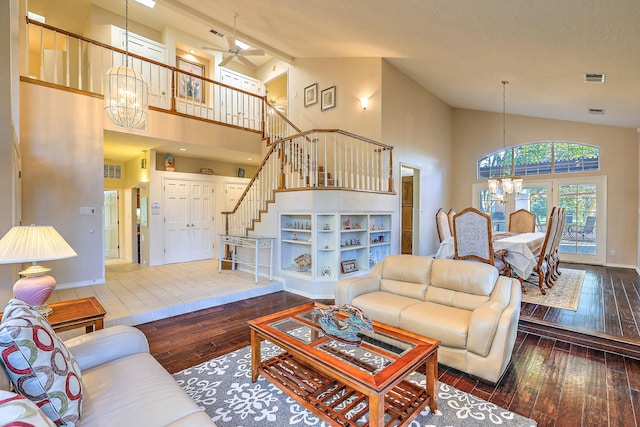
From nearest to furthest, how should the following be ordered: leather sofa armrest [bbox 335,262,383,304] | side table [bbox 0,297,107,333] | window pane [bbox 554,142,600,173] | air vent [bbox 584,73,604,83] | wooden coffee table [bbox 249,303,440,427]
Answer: wooden coffee table [bbox 249,303,440,427], side table [bbox 0,297,107,333], leather sofa armrest [bbox 335,262,383,304], air vent [bbox 584,73,604,83], window pane [bbox 554,142,600,173]

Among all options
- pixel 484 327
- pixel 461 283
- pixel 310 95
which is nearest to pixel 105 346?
pixel 484 327

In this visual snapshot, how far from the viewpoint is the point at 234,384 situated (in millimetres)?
2311

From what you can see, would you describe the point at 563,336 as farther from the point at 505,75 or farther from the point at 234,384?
the point at 505,75

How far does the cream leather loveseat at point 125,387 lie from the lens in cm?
129

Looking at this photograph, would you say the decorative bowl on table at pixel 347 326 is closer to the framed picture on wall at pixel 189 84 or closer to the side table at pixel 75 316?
the side table at pixel 75 316

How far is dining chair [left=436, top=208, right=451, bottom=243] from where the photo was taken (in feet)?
Answer: 17.8

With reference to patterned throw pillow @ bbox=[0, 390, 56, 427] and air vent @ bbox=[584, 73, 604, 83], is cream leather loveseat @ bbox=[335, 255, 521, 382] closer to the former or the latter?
patterned throw pillow @ bbox=[0, 390, 56, 427]

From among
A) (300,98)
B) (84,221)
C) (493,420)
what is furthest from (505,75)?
(84,221)

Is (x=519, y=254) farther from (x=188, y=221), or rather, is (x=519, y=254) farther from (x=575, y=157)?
(x=188, y=221)

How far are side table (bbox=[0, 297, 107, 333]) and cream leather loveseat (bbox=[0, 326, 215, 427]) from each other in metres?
0.55

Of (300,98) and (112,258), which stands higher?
(300,98)

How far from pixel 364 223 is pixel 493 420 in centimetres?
362

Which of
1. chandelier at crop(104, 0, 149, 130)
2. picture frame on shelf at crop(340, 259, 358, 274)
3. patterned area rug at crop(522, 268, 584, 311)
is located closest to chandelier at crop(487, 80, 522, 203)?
patterned area rug at crop(522, 268, 584, 311)

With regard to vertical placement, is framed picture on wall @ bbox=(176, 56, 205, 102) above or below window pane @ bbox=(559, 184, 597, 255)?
above
